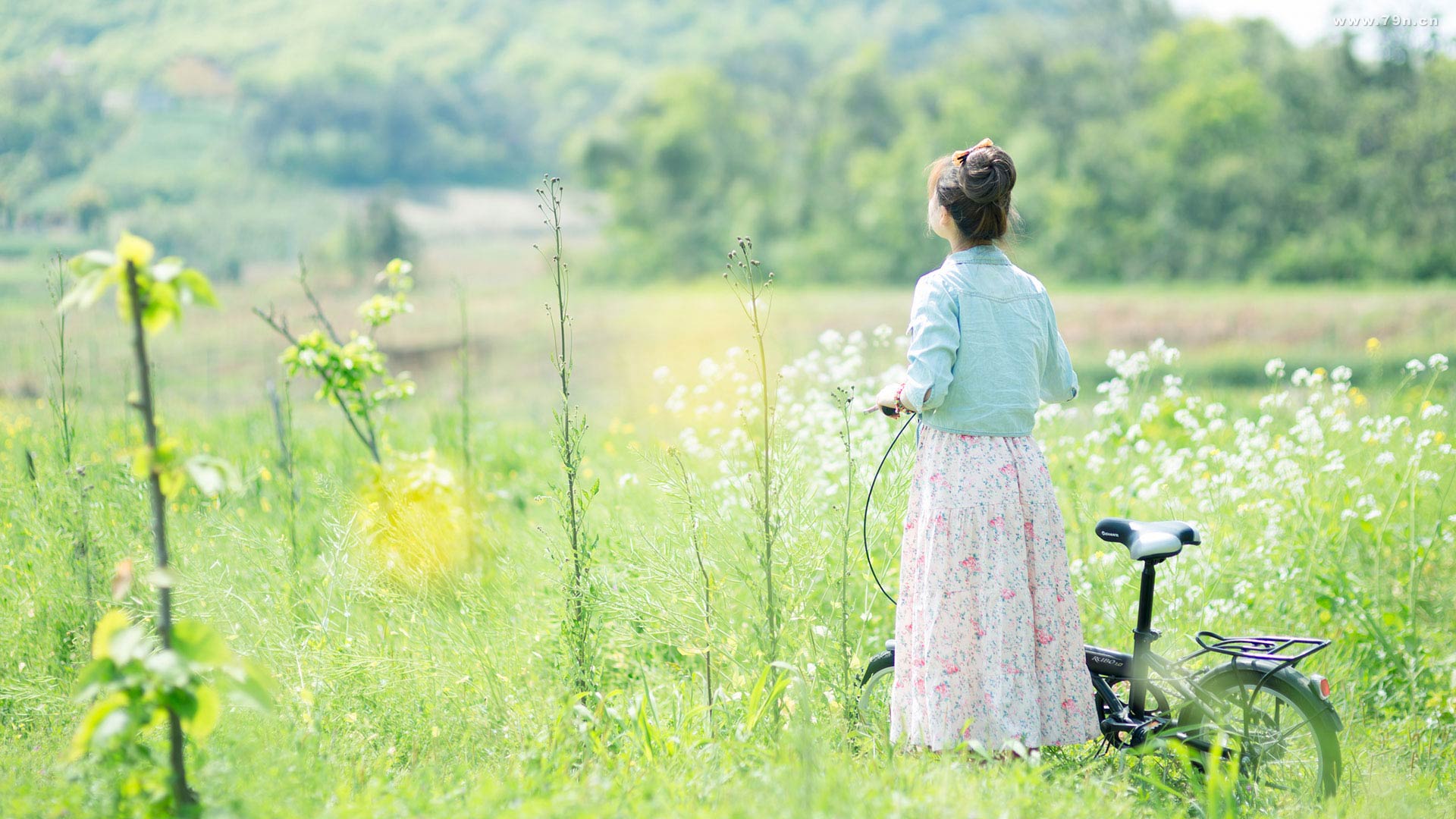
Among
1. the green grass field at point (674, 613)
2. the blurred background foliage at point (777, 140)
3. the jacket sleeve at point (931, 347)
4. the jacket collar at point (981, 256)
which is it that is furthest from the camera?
the blurred background foliage at point (777, 140)

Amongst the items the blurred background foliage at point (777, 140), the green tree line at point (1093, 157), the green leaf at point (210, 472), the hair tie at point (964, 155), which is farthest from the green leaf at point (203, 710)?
the green tree line at point (1093, 157)

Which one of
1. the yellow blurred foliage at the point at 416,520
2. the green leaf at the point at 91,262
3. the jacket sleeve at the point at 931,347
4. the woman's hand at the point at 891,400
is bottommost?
the yellow blurred foliage at the point at 416,520

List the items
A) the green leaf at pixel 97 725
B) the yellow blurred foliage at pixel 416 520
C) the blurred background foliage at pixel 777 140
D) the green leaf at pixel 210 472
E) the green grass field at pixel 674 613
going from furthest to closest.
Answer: the blurred background foliage at pixel 777 140, the yellow blurred foliage at pixel 416 520, the green grass field at pixel 674 613, the green leaf at pixel 210 472, the green leaf at pixel 97 725

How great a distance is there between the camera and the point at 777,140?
50344 mm

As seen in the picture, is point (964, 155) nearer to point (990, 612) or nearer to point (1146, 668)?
point (990, 612)

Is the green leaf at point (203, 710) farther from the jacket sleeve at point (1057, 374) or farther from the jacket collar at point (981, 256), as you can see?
the jacket sleeve at point (1057, 374)

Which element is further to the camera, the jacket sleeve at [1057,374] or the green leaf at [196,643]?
the jacket sleeve at [1057,374]

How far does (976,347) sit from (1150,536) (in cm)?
70

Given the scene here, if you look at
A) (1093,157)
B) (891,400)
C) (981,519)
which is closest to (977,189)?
(891,400)

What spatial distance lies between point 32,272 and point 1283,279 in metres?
32.2

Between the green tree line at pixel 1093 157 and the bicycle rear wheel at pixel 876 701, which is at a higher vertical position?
the green tree line at pixel 1093 157

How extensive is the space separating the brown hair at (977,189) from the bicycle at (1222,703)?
0.90 meters

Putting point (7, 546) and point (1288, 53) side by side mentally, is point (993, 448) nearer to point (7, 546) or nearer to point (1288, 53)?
point (7, 546)

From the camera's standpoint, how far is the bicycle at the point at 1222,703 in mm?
2699
